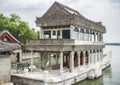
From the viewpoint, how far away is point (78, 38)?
28250 millimetres

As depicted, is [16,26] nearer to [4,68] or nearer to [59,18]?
[59,18]

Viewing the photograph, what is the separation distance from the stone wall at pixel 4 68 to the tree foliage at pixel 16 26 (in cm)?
2741

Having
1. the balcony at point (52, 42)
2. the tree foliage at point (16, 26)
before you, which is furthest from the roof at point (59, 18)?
the tree foliage at point (16, 26)

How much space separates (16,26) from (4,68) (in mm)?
28746

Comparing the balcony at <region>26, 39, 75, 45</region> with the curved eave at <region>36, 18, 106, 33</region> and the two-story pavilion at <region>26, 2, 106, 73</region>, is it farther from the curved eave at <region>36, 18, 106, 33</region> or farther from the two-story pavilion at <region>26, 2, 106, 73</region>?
the curved eave at <region>36, 18, 106, 33</region>

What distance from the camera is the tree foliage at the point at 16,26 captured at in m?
47.7

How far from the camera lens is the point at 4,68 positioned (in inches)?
804

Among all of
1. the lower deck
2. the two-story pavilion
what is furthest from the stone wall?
the two-story pavilion

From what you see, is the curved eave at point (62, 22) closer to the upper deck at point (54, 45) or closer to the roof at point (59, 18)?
the roof at point (59, 18)

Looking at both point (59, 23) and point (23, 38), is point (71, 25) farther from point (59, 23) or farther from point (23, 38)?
point (23, 38)

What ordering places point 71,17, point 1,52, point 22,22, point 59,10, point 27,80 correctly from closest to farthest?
point 1,52
point 27,80
point 71,17
point 59,10
point 22,22

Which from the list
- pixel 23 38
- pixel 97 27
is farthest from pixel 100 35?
pixel 23 38

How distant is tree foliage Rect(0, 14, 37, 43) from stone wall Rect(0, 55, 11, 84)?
2741cm

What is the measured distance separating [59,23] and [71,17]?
1.95 meters
